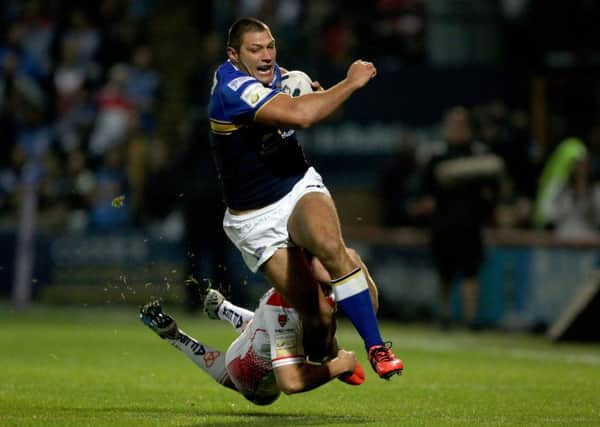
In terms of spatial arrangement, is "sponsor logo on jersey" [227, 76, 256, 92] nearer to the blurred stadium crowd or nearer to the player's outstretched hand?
the player's outstretched hand

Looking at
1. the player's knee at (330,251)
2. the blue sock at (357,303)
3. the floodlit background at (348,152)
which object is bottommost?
the floodlit background at (348,152)

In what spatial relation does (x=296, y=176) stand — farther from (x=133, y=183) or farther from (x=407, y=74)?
(x=133, y=183)

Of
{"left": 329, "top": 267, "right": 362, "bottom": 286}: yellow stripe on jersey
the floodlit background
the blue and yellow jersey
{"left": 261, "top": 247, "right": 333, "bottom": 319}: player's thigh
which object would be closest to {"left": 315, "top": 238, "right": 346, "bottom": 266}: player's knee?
{"left": 329, "top": 267, "right": 362, "bottom": 286}: yellow stripe on jersey

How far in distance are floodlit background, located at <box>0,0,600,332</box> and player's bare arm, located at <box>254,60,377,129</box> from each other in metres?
8.66

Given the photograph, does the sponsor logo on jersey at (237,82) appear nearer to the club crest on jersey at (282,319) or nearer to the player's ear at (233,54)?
the player's ear at (233,54)

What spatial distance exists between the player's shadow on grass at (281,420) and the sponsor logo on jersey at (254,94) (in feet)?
5.84

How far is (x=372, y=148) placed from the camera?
19.9m

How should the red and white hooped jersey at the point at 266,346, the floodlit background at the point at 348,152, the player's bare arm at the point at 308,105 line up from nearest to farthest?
the player's bare arm at the point at 308,105
the red and white hooped jersey at the point at 266,346
the floodlit background at the point at 348,152

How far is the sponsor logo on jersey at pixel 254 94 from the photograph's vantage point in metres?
8.38

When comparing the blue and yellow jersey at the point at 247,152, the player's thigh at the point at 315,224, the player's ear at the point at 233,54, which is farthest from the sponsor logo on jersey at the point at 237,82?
the player's thigh at the point at 315,224

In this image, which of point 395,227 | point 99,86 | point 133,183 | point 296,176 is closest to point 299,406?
point 296,176

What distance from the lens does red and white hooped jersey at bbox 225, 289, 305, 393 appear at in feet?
28.6

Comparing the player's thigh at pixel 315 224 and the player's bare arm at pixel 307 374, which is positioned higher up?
the player's thigh at pixel 315 224

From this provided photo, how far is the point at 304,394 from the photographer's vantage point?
10.2 m
